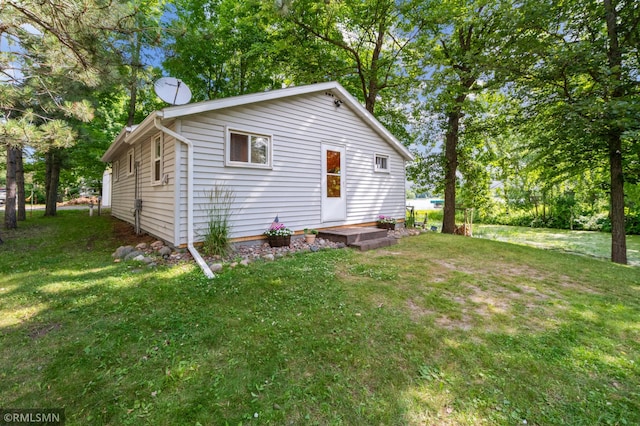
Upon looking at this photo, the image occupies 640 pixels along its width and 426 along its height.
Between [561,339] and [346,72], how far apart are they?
11801 millimetres

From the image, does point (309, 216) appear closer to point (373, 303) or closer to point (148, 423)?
point (373, 303)

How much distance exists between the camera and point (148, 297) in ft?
10.8

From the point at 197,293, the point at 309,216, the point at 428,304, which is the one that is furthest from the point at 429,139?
the point at 197,293

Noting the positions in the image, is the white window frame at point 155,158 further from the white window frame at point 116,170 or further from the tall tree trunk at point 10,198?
the white window frame at point 116,170

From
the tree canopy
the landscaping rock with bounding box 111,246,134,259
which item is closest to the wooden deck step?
the landscaping rock with bounding box 111,246,134,259

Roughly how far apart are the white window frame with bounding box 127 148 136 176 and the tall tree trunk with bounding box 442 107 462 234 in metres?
10.6

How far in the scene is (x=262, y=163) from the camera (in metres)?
6.17

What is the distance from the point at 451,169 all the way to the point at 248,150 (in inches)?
313

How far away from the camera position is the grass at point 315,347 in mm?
1751

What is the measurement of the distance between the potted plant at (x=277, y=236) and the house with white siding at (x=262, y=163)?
20cm

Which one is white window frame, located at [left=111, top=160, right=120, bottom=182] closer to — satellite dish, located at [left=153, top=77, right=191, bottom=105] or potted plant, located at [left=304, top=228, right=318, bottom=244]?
satellite dish, located at [left=153, top=77, right=191, bottom=105]

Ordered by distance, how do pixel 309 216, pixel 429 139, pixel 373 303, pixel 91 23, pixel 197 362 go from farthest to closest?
pixel 429 139 → pixel 309 216 → pixel 91 23 → pixel 373 303 → pixel 197 362

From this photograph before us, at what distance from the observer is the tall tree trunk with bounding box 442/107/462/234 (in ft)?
33.9

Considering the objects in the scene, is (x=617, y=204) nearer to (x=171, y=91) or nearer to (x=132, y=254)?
(x=171, y=91)
